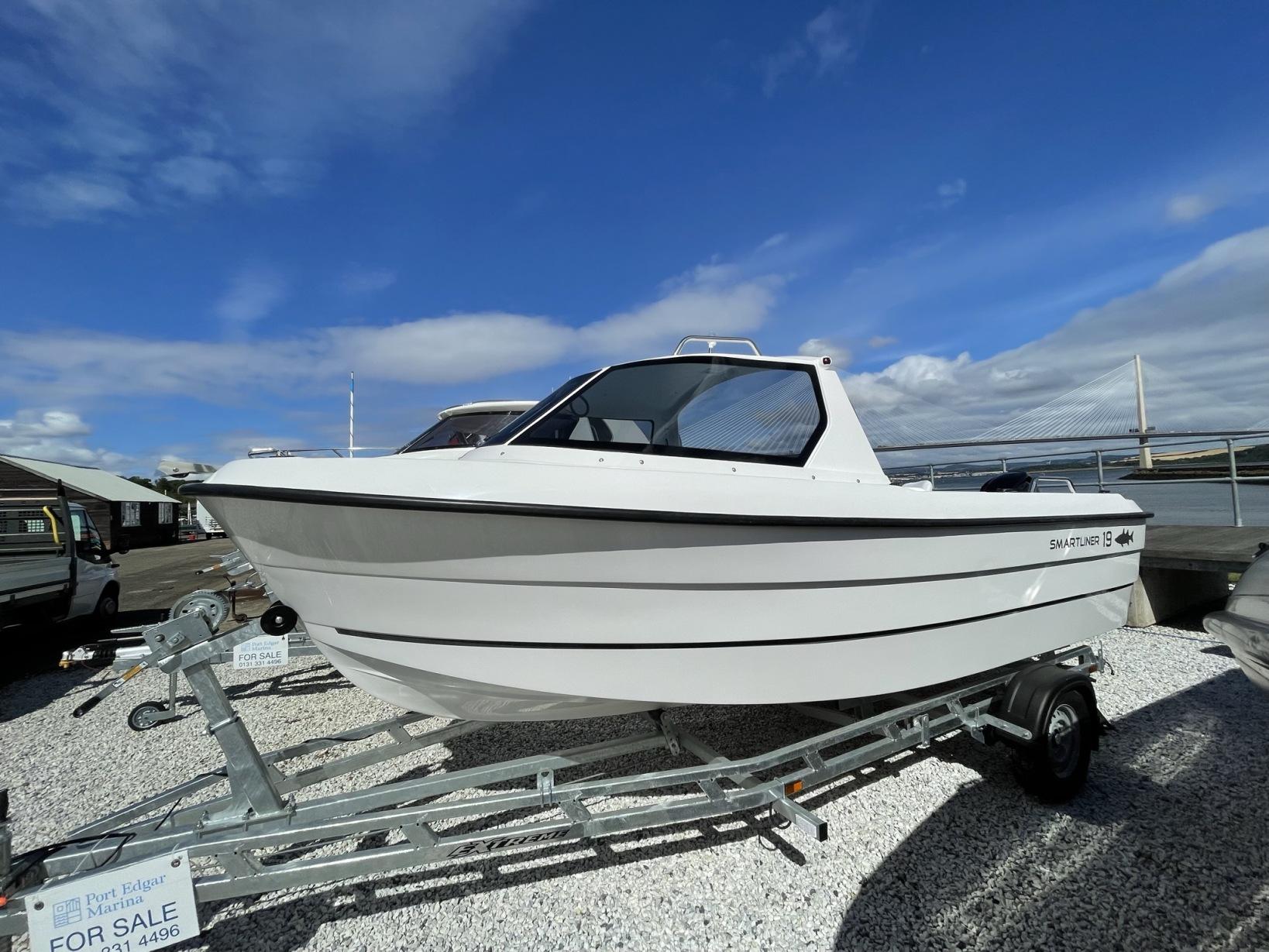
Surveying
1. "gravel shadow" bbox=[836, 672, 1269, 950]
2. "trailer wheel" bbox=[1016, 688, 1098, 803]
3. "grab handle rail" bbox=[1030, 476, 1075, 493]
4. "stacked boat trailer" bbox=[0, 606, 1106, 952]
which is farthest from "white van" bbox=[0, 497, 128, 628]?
"grab handle rail" bbox=[1030, 476, 1075, 493]

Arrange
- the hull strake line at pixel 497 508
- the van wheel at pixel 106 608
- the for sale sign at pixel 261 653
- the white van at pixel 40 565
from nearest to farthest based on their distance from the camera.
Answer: the hull strake line at pixel 497 508 < the for sale sign at pixel 261 653 < the white van at pixel 40 565 < the van wheel at pixel 106 608

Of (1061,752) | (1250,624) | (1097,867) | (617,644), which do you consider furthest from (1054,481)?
(617,644)

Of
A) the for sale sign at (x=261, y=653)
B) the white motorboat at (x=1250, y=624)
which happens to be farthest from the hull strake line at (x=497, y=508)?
the white motorboat at (x=1250, y=624)

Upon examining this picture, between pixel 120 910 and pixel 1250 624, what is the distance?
376cm

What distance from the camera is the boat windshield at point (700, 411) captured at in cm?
252

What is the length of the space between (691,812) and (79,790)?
308 centimetres

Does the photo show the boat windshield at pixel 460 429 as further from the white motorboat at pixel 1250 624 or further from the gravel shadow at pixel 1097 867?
the white motorboat at pixel 1250 624

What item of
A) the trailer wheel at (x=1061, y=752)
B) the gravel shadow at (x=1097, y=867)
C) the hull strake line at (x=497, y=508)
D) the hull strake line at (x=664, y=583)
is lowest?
the gravel shadow at (x=1097, y=867)

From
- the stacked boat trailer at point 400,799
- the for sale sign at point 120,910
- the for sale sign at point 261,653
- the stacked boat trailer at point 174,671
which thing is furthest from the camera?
the for sale sign at point 261,653

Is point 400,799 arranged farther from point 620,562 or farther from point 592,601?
point 620,562

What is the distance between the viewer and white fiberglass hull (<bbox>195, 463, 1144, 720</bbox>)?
2031 millimetres

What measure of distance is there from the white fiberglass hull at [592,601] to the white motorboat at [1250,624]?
105 centimetres

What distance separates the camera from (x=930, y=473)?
465cm

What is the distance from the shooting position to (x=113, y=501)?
1014 inches
